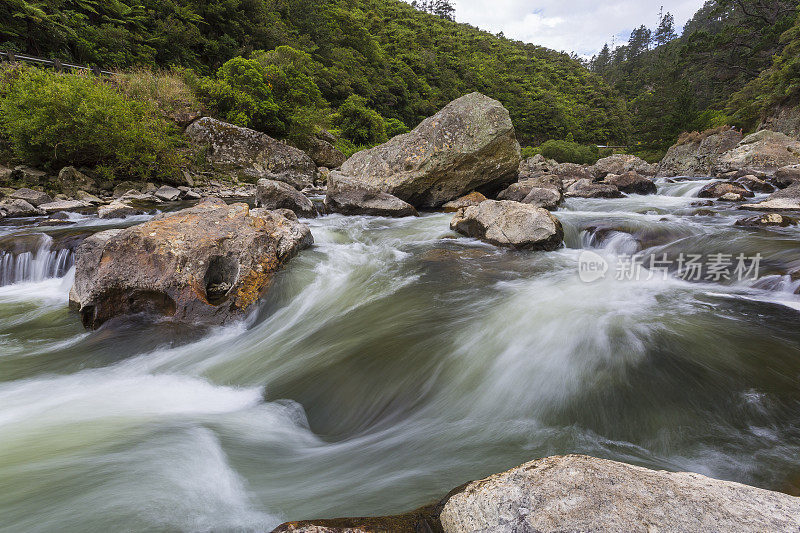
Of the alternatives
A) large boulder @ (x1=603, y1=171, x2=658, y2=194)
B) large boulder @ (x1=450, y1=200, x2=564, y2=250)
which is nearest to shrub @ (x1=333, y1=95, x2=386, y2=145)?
large boulder @ (x1=603, y1=171, x2=658, y2=194)

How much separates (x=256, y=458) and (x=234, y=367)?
1.43 meters

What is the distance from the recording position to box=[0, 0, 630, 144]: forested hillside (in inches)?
650

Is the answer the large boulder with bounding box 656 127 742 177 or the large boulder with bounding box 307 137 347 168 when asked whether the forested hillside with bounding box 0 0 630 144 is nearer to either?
the large boulder with bounding box 307 137 347 168

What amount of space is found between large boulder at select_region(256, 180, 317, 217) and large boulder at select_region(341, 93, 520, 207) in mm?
1608

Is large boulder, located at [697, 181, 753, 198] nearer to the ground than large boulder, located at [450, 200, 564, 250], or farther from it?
farther from it

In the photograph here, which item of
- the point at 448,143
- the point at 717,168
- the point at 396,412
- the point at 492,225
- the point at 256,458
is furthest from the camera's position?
the point at 717,168

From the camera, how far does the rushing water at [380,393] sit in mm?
1814

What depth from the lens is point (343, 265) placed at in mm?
5840

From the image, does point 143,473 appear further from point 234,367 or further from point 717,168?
point 717,168

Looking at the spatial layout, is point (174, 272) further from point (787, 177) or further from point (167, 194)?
point (787, 177)

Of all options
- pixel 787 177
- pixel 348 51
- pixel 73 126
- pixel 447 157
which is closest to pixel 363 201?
pixel 447 157

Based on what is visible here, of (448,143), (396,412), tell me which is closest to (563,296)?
(396,412)

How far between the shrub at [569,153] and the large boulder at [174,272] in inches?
1344

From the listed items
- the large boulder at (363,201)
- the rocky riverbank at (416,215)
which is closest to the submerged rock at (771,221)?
the rocky riverbank at (416,215)
